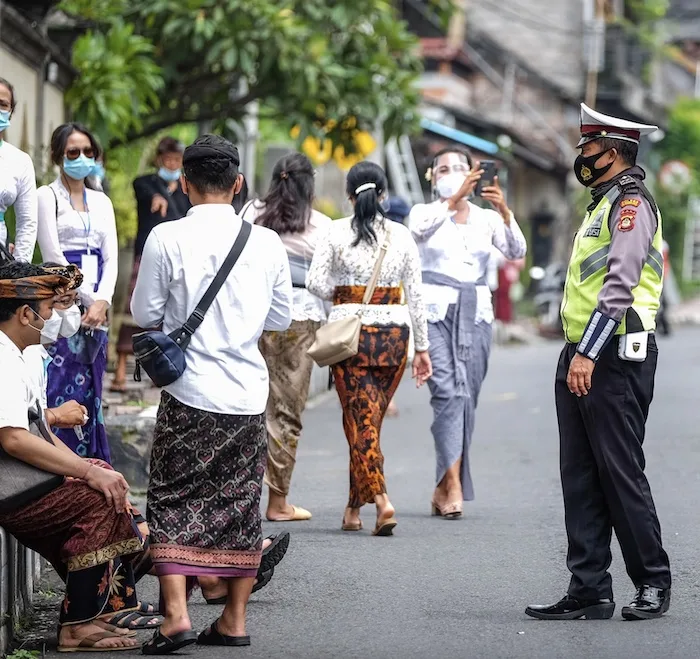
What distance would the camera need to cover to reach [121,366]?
1179 cm

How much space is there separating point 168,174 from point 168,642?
655cm

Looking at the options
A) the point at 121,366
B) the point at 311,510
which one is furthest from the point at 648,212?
the point at 121,366

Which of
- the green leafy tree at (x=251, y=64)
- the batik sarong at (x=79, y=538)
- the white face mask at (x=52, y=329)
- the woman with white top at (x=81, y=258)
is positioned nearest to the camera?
the batik sarong at (x=79, y=538)

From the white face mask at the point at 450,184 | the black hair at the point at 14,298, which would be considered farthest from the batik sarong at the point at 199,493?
the white face mask at the point at 450,184

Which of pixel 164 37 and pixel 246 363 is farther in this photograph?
pixel 164 37

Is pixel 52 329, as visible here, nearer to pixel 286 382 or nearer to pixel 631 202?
pixel 286 382

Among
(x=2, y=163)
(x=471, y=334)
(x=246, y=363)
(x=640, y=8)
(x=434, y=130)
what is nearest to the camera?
(x=246, y=363)

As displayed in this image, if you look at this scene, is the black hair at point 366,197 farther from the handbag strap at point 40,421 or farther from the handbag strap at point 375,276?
the handbag strap at point 40,421

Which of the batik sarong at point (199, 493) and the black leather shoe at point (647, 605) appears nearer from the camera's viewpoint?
the batik sarong at point (199, 493)

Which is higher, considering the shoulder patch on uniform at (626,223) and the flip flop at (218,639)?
the shoulder patch on uniform at (626,223)

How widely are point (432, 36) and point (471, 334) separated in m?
26.8

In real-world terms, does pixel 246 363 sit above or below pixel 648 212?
below

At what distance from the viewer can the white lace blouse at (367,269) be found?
792 centimetres

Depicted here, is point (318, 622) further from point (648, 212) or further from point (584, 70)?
point (584, 70)
